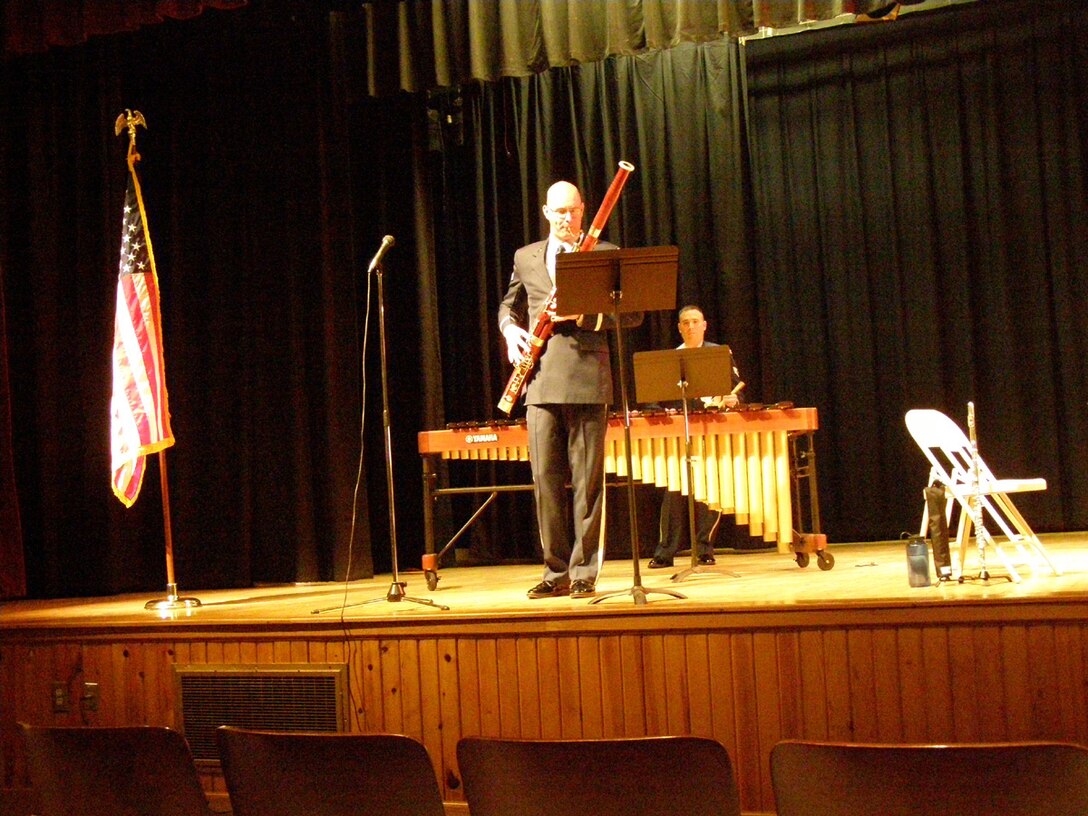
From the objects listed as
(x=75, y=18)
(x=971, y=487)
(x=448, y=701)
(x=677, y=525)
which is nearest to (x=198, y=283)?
(x=75, y=18)

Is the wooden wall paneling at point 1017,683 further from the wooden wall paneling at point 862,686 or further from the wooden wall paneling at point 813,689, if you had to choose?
the wooden wall paneling at point 813,689

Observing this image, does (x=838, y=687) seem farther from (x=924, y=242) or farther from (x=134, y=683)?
(x=924, y=242)

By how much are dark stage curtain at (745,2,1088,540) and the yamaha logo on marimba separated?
2834 millimetres

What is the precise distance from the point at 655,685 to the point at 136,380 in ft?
11.4

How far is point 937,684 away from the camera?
13.6 ft

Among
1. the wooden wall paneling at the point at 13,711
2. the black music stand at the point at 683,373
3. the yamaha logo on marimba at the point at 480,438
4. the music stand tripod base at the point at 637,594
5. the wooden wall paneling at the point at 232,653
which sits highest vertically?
the black music stand at the point at 683,373

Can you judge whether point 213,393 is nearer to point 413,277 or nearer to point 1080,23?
point 413,277

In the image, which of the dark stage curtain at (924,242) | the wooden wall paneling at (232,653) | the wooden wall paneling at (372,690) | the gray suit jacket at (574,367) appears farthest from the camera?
the dark stage curtain at (924,242)

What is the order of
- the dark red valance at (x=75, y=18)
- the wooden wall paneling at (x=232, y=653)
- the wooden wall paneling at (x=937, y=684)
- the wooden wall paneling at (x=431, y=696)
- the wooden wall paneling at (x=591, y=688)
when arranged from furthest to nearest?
the dark red valance at (x=75, y=18) → the wooden wall paneling at (x=232, y=653) → the wooden wall paneling at (x=431, y=696) → the wooden wall paneling at (x=591, y=688) → the wooden wall paneling at (x=937, y=684)

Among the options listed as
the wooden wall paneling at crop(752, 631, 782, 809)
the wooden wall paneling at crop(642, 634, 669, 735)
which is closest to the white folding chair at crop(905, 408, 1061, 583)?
the wooden wall paneling at crop(752, 631, 782, 809)

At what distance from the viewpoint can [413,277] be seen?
8680 millimetres

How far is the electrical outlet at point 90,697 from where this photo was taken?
17.0ft

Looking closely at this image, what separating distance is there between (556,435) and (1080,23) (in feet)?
19.0

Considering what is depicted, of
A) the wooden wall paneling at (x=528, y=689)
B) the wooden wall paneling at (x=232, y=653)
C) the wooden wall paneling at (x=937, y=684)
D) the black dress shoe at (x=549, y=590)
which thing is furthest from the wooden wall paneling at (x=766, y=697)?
the wooden wall paneling at (x=232, y=653)
